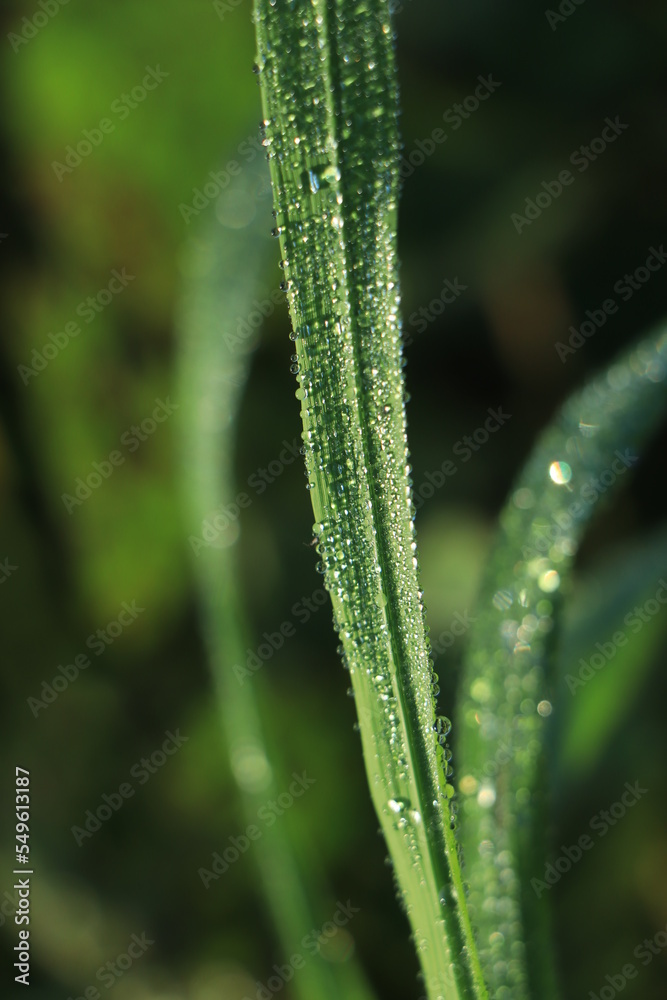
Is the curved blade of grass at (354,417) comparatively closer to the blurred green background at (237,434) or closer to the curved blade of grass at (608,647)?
the curved blade of grass at (608,647)

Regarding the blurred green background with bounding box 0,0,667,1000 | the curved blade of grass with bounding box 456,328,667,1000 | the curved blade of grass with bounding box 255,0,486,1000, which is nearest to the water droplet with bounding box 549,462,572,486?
the curved blade of grass with bounding box 456,328,667,1000

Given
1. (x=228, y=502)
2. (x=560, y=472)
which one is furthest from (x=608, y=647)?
(x=228, y=502)

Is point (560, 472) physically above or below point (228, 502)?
below

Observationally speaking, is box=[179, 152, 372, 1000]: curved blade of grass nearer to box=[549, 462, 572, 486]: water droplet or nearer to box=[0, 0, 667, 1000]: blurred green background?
box=[0, 0, 667, 1000]: blurred green background

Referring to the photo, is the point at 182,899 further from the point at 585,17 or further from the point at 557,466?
the point at 585,17

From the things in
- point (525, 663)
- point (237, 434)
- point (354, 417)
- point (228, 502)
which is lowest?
point (525, 663)

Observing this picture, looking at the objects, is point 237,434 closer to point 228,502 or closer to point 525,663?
point 228,502

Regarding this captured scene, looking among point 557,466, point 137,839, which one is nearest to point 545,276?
point 557,466
